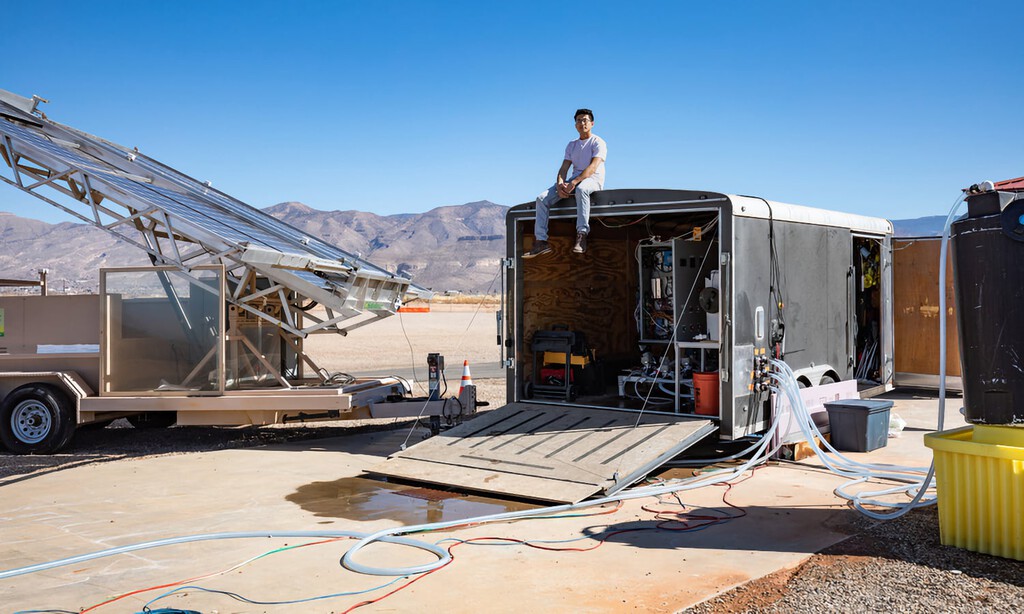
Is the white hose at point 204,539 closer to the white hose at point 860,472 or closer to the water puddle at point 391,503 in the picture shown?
the water puddle at point 391,503

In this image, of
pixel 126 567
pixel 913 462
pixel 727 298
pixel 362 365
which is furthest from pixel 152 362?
pixel 362 365

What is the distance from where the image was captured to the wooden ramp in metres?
8.16

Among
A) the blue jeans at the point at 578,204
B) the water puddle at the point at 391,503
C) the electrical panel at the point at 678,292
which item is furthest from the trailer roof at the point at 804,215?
the water puddle at the point at 391,503

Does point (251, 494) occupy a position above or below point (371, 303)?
below

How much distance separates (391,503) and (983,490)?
471cm

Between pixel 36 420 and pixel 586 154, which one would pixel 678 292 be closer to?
pixel 586 154

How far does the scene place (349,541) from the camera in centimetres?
668

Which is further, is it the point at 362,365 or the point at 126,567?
the point at 362,365

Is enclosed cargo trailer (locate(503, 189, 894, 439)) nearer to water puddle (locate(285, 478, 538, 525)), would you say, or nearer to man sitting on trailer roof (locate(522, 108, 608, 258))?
man sitting on trailer roof (locate(522, 108, 608, 258))

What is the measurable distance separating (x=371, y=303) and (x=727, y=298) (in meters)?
4.58

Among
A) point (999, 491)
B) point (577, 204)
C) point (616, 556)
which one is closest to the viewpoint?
point (999, 491)

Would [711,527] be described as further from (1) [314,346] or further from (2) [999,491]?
(1) [314,346]

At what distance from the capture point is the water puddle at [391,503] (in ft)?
24.8

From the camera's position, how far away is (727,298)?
936 centimetres
